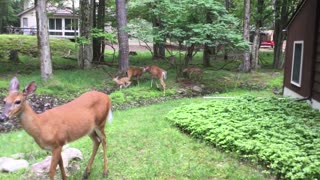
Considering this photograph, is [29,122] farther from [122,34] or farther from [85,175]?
[122,34]

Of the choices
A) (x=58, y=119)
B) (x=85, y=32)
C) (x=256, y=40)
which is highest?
(x=85, y=32)

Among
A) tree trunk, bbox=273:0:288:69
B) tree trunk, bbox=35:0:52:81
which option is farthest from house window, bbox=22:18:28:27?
tree trunk, bbox=35:0:52:81

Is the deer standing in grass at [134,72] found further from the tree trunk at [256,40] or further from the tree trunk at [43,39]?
the tree trunk at [256,40]

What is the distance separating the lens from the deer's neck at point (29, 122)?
404 centimetres

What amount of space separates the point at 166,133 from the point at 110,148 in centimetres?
120

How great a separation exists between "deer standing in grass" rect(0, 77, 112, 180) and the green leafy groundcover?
1965 mm

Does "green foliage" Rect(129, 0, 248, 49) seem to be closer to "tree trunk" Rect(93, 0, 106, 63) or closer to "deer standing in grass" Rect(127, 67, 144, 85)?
"deer standing in grass" Rect(127, 67, 144, 85)

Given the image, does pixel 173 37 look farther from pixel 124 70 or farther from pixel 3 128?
pixel 3 128

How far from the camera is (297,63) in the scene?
10656mm

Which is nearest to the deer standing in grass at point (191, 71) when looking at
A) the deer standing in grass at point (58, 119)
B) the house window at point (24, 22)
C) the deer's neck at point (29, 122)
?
the deer standing in grass at point (58, 119)

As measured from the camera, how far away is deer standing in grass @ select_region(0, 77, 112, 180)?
394 cm

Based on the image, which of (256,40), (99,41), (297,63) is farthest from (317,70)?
(99,41)

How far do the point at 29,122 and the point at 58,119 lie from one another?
39cm

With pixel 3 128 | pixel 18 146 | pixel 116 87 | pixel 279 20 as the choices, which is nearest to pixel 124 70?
pixel 116 87
